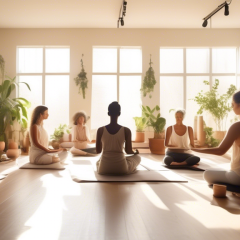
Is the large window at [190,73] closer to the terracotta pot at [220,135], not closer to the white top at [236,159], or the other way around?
the terracotta pot at [220,135]

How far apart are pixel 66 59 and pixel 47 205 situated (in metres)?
7.06

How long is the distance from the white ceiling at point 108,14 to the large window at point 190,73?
2.84 ft

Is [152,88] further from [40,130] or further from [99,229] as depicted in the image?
[99,229]

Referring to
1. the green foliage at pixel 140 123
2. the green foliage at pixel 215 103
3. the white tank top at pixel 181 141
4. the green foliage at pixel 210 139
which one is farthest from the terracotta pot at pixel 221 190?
the green foliage at pixel 215 103

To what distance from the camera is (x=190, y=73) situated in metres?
9.30

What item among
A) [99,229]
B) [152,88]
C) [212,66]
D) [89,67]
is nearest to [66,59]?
[89,67]

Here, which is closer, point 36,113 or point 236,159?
point 236,159

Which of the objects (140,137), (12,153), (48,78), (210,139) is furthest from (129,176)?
(48,78)

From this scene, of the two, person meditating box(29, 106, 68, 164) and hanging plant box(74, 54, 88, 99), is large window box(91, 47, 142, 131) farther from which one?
person meditating box(29, 106, 68, 164)

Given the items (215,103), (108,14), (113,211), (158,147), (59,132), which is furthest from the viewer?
(215,103)

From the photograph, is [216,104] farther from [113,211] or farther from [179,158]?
[113,211]

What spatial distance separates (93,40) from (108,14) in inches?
57.5

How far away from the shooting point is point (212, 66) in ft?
30.3

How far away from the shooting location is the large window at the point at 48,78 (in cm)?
924
